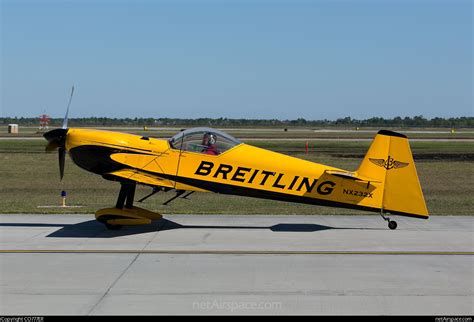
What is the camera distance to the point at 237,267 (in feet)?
36.4

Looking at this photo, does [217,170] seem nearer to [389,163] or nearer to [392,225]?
[389,163]

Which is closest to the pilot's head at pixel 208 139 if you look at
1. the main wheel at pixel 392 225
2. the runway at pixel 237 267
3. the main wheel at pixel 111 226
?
the runway at pixel 237 267

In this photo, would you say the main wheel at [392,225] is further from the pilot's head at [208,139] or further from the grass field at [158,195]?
the pilot's head at [208,139]

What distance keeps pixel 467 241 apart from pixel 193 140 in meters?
6.38

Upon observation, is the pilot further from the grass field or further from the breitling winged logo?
the grass field

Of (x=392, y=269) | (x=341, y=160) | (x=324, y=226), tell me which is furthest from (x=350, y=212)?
(x=341, y=160)

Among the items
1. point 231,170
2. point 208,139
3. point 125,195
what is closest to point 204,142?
point 208,139

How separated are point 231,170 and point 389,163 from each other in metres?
3.56

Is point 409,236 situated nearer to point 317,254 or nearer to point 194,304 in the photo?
point 317,254

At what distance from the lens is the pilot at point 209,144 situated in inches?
592

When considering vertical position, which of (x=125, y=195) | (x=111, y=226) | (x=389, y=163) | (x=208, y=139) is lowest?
(x=111, y=226)

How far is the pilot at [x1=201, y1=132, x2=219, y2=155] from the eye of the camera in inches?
592

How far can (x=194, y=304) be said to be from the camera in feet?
28.7

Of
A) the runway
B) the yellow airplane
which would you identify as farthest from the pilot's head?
the runway
